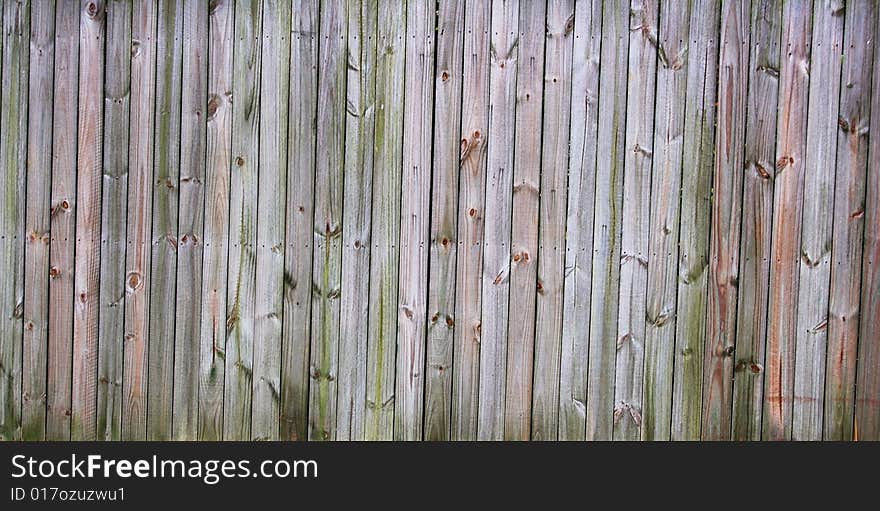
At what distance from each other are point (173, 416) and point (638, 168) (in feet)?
6.59

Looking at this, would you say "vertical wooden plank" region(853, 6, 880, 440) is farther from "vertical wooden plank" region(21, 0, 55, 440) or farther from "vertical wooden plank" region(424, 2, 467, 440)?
"vertical wooden plank" region(21, 0, 55, 440)

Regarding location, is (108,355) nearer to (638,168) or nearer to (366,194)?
(366,194)

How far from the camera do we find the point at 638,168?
3512 mm

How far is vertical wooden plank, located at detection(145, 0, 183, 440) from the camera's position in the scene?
3.52 meters

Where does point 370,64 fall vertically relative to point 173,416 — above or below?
above

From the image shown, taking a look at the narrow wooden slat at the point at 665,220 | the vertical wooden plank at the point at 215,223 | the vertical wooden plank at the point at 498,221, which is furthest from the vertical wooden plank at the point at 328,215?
the narrow wooden slat at the point at 665,220

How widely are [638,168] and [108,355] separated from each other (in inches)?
84.2

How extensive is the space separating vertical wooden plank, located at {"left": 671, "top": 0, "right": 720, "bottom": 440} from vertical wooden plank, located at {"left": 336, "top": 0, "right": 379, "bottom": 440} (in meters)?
1.19

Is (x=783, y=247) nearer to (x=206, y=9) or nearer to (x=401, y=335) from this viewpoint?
(x=401, y=335)

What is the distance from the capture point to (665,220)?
353 cm

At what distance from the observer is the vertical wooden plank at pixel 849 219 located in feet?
11.5

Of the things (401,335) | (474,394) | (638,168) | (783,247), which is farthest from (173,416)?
(783,247)

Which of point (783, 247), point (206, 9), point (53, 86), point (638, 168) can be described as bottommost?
point (783, 247)

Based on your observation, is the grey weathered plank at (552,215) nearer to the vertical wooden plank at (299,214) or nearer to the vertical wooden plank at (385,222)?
the vertical wooden plank at (385,222)
